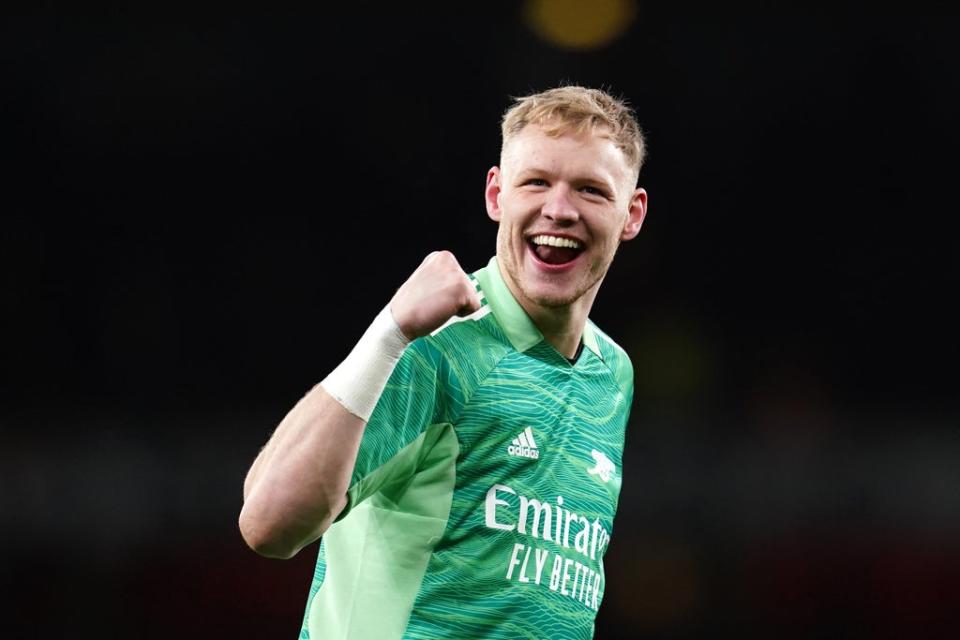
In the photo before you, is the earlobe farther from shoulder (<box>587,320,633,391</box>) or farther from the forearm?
the forearm

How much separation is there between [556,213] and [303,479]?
920 millimetres

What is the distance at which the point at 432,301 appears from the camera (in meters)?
2.26

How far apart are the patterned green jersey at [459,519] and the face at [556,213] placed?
0.19 metres

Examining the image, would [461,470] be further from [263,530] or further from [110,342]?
[110,342]

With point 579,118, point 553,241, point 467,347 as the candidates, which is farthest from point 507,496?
point 579,118

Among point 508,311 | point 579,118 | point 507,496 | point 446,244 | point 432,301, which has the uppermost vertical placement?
point 446,244

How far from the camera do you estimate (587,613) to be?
271 centimetres

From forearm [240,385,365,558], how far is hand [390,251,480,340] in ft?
0.67

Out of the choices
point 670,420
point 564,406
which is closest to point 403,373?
point 564,406

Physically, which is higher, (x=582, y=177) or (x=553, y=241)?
(x=582, y=177)

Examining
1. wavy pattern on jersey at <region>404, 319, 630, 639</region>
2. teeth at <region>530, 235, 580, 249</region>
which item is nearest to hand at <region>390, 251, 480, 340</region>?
wavy pattern on jersey at <region>404, 319, 630, 639</region>

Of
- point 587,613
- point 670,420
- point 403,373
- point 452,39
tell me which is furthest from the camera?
point 452,39

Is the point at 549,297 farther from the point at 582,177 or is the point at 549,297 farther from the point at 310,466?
the point at 310,466

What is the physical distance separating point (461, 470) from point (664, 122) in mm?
6639
